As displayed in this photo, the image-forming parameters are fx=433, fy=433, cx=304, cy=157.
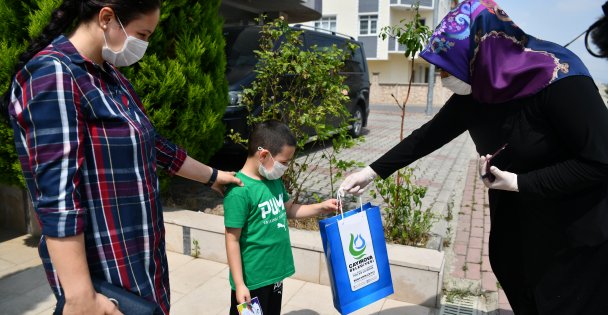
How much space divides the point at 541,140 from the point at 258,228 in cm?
125

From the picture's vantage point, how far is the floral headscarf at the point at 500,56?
5.15ft

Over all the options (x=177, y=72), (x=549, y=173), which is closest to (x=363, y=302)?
(x=549, y=173)

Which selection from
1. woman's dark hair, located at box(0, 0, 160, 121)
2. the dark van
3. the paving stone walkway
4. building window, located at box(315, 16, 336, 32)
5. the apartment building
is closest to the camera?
woman's dark hair, located at box(0, 0, 160, 121)

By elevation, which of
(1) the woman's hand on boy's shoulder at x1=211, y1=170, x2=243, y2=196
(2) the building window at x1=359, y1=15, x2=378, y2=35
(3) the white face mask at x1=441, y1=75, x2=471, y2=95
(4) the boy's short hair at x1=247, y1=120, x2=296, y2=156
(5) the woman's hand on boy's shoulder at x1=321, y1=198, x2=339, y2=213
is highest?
(2) the building window at x1=359, y1=15, x2=378, y2=35

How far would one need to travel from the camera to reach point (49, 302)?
302 centimetres

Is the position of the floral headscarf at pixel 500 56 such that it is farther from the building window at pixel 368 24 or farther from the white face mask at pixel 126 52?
the building window at pixel 368 24

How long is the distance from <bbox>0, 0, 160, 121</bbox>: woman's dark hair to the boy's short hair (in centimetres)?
81

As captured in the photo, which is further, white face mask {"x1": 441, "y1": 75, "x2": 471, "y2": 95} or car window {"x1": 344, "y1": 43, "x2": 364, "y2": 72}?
car window {"x1": 344, "y1": 43, "x2": 364, "y2": 72}

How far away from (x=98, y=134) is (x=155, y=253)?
492mm

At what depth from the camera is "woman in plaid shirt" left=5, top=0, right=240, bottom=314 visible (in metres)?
1.17

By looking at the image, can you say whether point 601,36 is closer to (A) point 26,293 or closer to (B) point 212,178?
(B) point 212,178

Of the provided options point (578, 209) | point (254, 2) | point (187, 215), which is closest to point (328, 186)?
point (187, 215)

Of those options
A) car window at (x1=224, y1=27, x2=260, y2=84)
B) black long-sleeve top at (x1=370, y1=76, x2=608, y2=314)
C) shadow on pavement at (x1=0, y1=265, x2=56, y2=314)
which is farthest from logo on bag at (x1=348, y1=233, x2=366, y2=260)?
car window at (x1=224, y1=27, x2=260, y2=84)

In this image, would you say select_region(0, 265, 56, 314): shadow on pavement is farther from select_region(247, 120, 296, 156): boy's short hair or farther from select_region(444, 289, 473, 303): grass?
select_region(444, 289, 473, 303): grass
